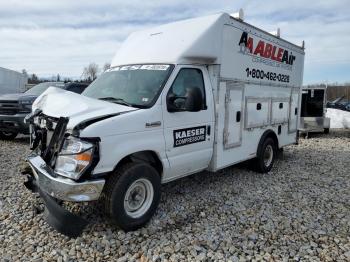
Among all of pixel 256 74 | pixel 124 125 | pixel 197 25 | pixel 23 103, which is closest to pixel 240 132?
pixel 256 74

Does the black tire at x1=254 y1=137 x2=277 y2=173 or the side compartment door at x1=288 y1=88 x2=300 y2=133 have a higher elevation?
the side compartment door at x1=288 y1=88 x2=300 y2=133

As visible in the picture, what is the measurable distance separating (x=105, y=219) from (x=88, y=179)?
1038mm

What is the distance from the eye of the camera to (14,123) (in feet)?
31.3

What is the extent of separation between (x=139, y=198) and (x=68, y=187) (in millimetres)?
1065

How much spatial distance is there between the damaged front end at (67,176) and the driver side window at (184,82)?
144cm

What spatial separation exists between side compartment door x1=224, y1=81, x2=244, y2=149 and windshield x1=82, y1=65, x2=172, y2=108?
54.3 inches

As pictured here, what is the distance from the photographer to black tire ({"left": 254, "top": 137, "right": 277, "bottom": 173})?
6.98 m

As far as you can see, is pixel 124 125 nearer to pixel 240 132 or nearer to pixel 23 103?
pixel 240 132

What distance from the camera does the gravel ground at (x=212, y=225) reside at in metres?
3.85

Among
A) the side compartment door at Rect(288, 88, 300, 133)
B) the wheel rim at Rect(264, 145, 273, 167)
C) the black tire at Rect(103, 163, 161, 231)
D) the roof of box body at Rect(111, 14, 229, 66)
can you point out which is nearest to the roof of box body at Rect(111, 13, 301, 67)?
the roof of box body at Rect(111, 14, 229, 66)

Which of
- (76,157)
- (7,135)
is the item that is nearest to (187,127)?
(76,157)

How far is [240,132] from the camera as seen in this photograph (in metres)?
6.20

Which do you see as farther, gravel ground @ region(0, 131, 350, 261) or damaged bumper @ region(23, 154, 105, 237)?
gravel ground @ region(0, 131, 350, 261)

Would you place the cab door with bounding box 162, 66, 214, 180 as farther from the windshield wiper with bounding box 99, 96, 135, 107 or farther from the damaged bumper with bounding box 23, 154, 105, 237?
the damaged bumper with bounding box 23, 154, 105, 237
